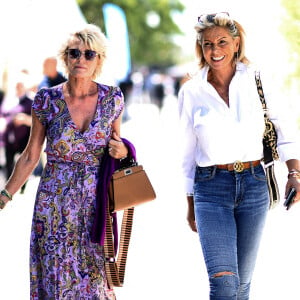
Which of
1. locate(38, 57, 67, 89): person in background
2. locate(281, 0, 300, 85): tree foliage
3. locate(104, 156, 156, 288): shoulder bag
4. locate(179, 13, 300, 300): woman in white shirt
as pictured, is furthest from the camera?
locate(281, 0, 300, 85): tree foliage

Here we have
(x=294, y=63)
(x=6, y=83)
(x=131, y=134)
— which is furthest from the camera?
(x=131, y=134)

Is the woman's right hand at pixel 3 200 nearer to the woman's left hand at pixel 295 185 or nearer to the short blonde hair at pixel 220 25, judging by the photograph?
the short blonde hair at pixel 220 25

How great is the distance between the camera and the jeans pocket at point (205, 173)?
425cm

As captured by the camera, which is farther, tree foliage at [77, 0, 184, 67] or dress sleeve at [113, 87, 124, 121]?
tree foliage at [77, 0, 184, 67]

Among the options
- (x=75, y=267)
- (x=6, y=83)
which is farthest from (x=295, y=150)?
(x=6, y=83)

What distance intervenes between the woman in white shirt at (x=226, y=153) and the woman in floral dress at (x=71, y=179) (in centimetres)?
45

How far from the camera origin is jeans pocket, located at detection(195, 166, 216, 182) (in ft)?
13.9

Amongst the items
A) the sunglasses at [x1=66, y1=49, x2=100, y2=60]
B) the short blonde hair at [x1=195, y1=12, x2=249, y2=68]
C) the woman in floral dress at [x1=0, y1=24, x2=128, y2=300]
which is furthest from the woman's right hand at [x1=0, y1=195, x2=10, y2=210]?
the short blonde hair at [x1=195, y1=12, x2=249, y2=68]

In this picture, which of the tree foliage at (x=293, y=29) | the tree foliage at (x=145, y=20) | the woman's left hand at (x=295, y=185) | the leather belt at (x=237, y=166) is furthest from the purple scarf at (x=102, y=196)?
the tree foliage at (x=145, y=20)

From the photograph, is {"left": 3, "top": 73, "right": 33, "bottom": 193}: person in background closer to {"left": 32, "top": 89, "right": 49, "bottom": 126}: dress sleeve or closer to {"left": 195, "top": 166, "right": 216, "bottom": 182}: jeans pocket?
{"left": 32, "top": 89, "right": 49, "bottom": 126}: dress sleeve

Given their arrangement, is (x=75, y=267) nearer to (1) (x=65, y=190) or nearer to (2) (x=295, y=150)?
(1) (x=65, y=190)

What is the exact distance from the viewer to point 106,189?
4465 mm

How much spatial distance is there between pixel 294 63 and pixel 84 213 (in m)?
12.8

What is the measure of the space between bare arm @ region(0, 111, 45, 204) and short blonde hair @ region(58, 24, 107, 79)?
37cm
